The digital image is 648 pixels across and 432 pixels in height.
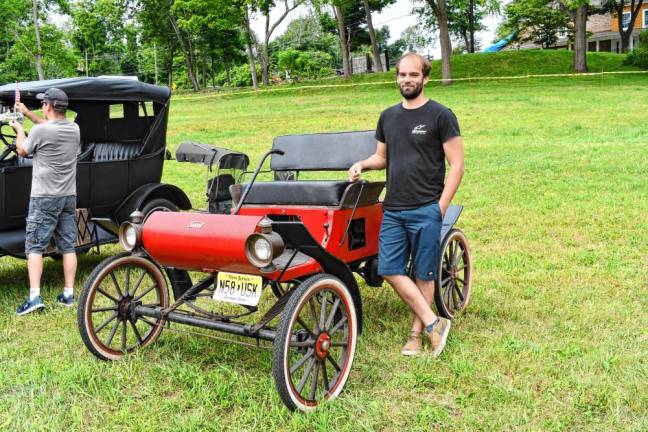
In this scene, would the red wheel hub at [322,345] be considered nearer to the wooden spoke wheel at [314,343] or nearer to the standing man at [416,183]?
the wooden spoke wheel at [314,343]

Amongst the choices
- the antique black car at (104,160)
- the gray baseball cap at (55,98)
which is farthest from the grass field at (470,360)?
the gray baseball cap at (55,98)

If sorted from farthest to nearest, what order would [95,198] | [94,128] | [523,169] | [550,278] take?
[523,169] < [94,128] < [95,198] < [550,278]

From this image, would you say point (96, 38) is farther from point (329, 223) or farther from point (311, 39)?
point (329, 223)

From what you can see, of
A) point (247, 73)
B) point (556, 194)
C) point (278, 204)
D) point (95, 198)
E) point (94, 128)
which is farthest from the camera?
point (247, 73)

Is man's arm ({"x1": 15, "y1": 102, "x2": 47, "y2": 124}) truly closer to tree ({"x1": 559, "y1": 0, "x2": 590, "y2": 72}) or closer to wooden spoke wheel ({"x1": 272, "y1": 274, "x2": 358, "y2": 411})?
wooden spoke wheel ({"x1": 272, "y1": 274, "x2": 358, "y2": 411})

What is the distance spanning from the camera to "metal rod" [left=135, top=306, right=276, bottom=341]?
12.8 ft

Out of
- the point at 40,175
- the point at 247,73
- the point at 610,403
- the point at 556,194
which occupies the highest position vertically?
the point at 247,73

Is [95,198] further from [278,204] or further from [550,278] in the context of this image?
[550,278]

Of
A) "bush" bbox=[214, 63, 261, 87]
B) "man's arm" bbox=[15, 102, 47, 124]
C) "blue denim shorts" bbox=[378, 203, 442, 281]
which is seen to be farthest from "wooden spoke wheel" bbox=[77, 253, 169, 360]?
"bush" bbox=[214, 63, 261, 87]

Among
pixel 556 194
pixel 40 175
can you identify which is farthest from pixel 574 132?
pixel 40 175

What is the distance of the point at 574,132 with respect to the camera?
17016 mm

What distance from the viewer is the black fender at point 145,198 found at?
7502 millimetres

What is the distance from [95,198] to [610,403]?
17.5 ft

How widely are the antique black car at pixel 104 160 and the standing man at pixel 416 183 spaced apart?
103 inches
